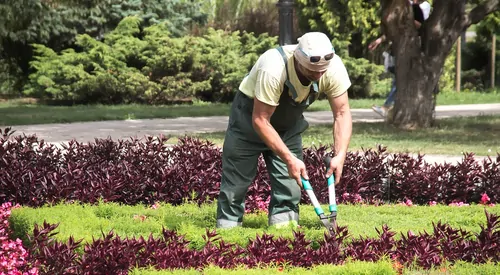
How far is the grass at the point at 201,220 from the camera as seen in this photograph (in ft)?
19.9

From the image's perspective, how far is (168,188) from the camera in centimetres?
835

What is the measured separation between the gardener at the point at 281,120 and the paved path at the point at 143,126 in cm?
672

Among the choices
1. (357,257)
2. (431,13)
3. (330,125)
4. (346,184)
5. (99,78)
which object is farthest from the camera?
(99,78)

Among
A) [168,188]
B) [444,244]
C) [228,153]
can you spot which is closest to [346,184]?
[168,188]

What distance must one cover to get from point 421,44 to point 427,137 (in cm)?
188

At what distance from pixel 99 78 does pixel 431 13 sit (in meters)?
8.99

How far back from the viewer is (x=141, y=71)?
22062mm

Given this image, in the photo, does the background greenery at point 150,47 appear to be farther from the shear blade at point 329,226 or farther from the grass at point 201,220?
the shear blade at point 329,226

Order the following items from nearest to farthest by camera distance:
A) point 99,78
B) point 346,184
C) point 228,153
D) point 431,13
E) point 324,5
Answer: point 228,153 → point 346,184 → point 431,13 → point 99,78 → point 324,5

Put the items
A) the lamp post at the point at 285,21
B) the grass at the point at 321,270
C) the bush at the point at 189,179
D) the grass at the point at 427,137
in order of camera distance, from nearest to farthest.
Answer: the grass at the point at 321,270
the bush at the point at 189,179
the grass at the point at 427,137
the lamp post at the point at 285,21

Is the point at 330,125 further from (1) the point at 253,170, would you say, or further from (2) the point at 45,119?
(1) the point at 253,170

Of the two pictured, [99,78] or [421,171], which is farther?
[99,78]

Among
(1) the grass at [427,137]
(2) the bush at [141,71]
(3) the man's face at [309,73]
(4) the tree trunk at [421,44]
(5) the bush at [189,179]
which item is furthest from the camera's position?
(2) the bush at [141,71]

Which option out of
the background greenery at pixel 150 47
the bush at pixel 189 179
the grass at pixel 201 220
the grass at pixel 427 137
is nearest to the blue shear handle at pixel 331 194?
the grass at pixel 201 220
